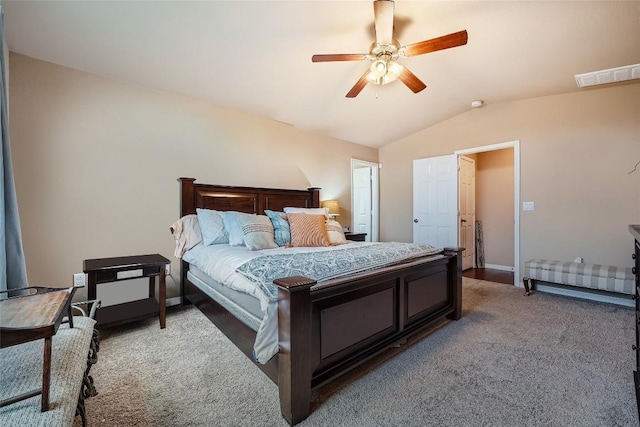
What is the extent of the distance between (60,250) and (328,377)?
8.71 ft

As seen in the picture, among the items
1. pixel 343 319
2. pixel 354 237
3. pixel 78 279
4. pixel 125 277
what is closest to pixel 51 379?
pixel 343 319

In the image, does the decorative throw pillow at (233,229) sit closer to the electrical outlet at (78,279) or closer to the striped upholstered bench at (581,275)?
the electrical outlet at (78,279)

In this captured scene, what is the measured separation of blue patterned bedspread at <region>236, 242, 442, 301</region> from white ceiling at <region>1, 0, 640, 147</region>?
1898 millimetres

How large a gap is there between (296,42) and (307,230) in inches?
70.6

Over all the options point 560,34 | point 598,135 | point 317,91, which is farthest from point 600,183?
point 317,91

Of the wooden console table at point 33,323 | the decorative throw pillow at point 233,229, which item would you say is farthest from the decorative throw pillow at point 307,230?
the wooden console table at point 33,323

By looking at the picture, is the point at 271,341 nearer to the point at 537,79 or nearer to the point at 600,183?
the point at 537,79

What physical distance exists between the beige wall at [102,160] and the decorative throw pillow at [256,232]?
2.83 feet

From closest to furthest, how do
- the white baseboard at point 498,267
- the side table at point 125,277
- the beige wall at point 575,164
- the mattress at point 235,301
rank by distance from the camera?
1. the mattress at point 235,301
2. the side table at point 125,277
3. the beige wall at point 575,164
4. the white baseboard at point 498,267

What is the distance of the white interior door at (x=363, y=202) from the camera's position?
18.5 feet

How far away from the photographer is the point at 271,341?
1.48 m

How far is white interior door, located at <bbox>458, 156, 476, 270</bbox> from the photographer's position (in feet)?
15.5

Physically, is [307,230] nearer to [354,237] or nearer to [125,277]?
[354,237]

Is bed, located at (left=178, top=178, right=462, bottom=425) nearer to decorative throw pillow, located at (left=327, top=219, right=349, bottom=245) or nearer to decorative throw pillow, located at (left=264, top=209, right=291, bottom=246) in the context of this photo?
decorative throw pillow, located at (left=264, top=209, right=291, bottom=246)
